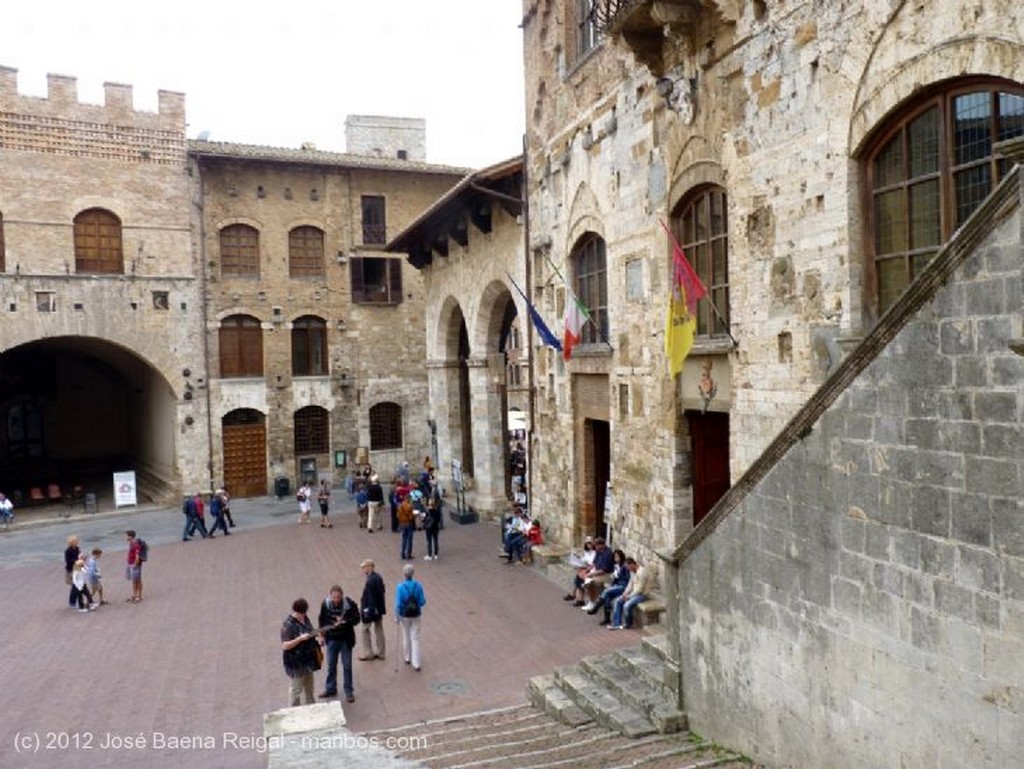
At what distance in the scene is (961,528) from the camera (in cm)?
450

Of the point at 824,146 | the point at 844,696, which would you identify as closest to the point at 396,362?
the point at 824,146

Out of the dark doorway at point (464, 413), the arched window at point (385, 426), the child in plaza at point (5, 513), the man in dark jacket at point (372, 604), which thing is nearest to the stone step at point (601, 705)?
the man in dark jacket at point (372, 604)

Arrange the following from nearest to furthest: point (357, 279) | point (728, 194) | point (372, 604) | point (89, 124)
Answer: point (728, 194) < point (372, 604) < point (89, 124) < point (357, 279)

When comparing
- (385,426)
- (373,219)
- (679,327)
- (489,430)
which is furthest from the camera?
(385,426)

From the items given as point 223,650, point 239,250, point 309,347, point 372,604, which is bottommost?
point 223,650

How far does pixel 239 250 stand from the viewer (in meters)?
25.8

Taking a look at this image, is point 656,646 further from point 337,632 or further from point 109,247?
point 109,247

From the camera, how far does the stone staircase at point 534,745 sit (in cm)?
671

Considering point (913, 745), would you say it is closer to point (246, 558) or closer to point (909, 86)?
point (909, 86)

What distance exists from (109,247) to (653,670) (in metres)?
21.2

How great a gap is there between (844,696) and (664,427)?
21.8ft

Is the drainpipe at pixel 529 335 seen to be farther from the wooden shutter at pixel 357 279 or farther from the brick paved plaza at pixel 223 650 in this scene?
the wooden shutter at pixel 357 279

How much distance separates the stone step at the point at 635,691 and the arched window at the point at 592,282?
21.1 feet

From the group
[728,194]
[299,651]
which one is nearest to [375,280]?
[728,194]
